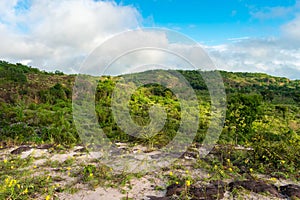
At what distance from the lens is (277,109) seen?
594 inches

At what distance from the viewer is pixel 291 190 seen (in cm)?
355

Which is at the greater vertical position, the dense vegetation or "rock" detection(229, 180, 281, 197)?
the dense vegetation

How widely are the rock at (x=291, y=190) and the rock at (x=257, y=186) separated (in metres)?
0.10

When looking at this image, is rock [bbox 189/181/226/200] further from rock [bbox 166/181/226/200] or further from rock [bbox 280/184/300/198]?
rock [bbox 280/184/300/198]

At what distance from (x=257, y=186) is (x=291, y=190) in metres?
0.44

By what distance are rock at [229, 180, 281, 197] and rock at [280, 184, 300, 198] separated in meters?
0.10

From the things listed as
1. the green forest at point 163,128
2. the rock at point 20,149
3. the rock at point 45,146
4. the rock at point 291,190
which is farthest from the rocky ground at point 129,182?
the rock at point 45,146

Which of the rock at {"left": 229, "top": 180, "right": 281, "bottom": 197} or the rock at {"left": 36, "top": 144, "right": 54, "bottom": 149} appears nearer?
the rock at {"left": 229, "top": 180, "right": 281, "bottom": 197}

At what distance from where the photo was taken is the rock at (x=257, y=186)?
354 centimetres

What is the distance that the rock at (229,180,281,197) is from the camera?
3545 millimetres

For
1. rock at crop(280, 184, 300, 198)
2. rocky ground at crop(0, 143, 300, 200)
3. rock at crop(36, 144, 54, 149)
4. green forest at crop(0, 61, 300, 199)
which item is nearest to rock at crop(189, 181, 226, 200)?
rocky ground at crop(0, 143, 300, 200)

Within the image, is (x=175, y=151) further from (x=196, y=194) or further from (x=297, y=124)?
(x=297, y=124)

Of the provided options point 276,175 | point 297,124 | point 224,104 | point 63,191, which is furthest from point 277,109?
point 63,191

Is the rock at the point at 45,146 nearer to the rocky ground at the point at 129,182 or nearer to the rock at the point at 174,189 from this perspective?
the rocky ground at the point at 129,182
